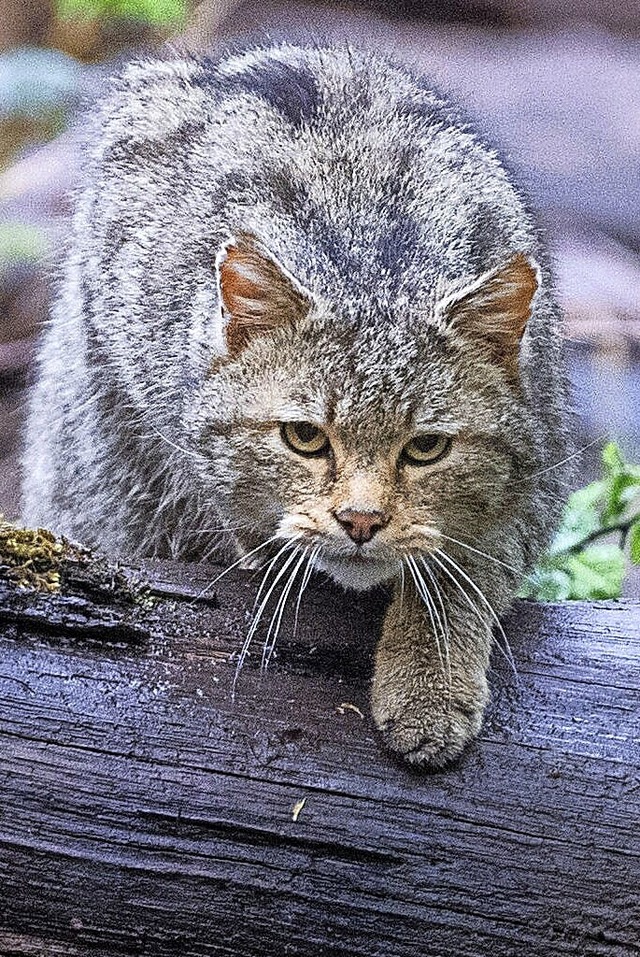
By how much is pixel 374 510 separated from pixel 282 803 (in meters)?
0.60

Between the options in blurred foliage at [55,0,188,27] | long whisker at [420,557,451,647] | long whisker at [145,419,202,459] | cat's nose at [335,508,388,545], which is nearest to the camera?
cat's nose at [335,508,388,545]

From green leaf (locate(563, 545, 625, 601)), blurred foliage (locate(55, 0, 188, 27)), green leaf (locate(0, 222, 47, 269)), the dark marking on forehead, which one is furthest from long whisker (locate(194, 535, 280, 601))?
blurred foliage (locate(55, 0, 188, 27))

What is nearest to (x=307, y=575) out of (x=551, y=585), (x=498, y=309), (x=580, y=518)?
(x=498, y=309)

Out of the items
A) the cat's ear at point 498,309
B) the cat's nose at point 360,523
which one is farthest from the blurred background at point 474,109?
the cat's nose at point 360,523

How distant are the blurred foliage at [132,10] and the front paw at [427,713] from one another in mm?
4566

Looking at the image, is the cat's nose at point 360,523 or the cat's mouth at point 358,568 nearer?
the cat's nose at point 360,523

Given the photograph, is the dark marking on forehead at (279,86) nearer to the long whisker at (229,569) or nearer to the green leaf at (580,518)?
the long whisker at (229,569)

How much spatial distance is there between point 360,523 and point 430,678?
392mm

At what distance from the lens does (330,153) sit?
9.81 feet

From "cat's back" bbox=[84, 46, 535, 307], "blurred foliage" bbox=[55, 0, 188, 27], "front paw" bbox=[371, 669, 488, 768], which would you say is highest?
"blurred foliage" bbox=[55, 0, 188, 27]

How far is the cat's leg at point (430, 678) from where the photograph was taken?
2438 mm

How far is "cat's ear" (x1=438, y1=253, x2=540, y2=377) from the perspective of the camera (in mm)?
2480

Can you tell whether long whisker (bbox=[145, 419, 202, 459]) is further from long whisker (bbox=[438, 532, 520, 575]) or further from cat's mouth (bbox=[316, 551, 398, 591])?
long whisker (bbox=[438, 532, 520, 575])

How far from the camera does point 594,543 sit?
4250 mm
